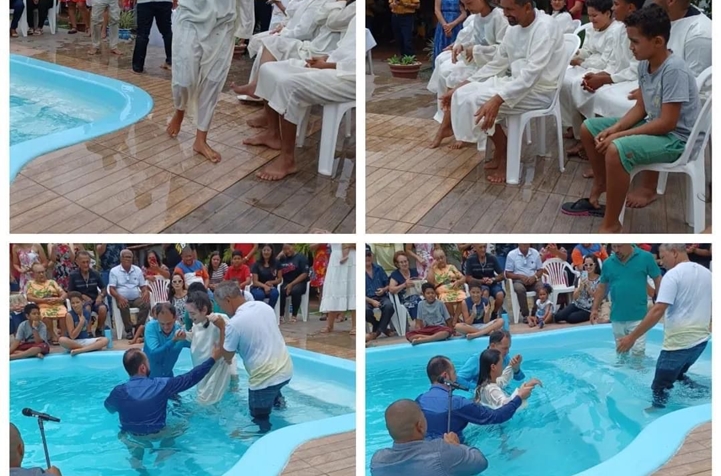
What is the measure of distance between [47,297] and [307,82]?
170cm

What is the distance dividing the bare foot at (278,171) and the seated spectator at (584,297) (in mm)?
1602

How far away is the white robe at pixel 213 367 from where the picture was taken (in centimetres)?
363

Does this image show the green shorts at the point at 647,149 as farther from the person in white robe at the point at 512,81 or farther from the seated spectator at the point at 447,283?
the seated spectator at the point at 447,283

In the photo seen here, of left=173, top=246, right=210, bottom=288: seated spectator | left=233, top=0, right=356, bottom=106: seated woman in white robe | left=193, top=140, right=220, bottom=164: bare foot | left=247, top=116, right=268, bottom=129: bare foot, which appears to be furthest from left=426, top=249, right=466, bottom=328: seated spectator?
left=247, top=116, right=268, bottom=129: bare foot

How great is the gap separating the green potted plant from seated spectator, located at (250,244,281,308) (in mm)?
2625

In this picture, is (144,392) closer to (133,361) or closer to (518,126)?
(133,361)

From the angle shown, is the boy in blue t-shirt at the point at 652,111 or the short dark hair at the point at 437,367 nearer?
the boy in blue t-shirt at the point at 652,111

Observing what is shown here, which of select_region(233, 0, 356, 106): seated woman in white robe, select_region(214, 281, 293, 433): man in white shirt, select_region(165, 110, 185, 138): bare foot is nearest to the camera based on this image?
select_region(214, 281, 293, 433): man in white shirt

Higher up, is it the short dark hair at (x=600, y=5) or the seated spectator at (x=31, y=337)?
the short dark hair at (x=600, y=5)

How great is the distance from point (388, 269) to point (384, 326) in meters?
0.37

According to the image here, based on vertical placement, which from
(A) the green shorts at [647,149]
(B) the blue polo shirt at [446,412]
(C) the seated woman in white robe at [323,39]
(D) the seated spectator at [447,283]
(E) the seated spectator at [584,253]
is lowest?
(B) the blue polo shirt at [446,412]

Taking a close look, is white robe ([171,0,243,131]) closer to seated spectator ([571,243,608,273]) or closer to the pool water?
the pool water

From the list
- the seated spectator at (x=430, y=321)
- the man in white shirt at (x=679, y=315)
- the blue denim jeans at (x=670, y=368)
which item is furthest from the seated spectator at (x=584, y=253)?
the seated spectator at (x=430, y=321)

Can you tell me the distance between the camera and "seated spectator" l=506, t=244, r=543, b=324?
13.8 ft
